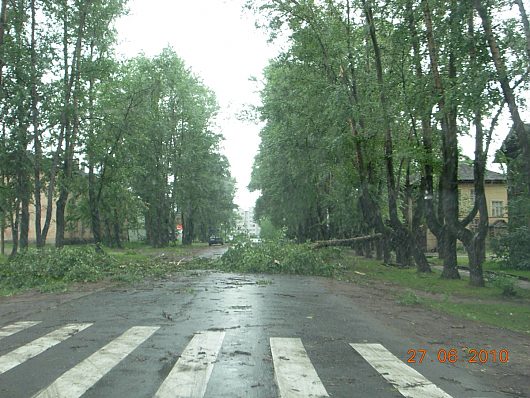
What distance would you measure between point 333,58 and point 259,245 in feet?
29.3

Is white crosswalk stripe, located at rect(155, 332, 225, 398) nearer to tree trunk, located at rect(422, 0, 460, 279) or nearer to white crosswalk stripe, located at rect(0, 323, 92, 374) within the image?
white crosswalk stripe, located at rect(0, 323, 92, 374)

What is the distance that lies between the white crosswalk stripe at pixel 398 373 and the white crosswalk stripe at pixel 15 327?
5374 millimetres

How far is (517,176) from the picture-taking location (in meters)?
19.5

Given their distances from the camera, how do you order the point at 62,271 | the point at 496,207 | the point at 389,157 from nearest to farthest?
the point at 62,271, the point at 389,157, the point at 496,207

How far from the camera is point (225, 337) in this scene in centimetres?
780

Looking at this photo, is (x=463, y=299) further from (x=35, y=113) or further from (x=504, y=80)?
(x=35, y=113)

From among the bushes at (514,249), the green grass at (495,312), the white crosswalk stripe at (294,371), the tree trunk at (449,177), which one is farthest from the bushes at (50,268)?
the bushes at (514,249)

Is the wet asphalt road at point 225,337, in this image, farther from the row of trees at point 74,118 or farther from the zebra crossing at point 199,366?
the row of trees at point 74,118

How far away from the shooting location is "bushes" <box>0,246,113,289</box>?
16.1 m

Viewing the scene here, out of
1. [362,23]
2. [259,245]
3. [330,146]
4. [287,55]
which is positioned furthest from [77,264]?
[362,23]

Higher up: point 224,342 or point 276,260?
point 276,260

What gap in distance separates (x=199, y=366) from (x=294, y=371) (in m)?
1.11
